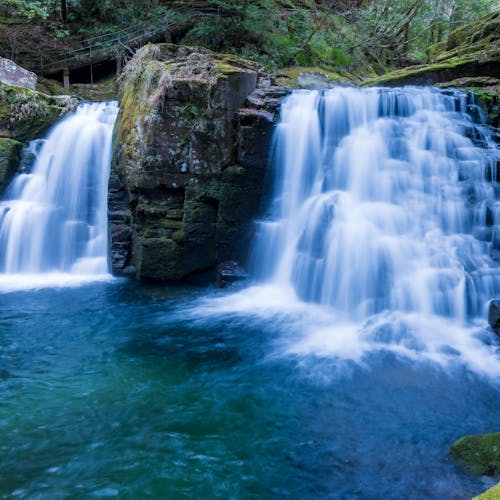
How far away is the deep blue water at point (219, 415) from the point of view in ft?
11.5

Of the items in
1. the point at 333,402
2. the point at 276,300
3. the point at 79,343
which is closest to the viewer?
the point at 333,402

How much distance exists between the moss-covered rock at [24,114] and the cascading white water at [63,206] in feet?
1.05

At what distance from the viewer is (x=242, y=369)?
5504mm

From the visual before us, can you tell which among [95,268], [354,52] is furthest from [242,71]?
[354,52]

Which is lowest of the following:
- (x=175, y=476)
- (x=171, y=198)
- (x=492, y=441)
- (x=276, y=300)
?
(x=175, y=476)

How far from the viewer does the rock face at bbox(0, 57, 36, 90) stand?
12241 mm

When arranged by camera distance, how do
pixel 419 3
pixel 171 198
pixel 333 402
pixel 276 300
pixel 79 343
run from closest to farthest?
pixel 333 402
pixel 79 343
pixel 276 300
pixel 171 198
pixel 419 3

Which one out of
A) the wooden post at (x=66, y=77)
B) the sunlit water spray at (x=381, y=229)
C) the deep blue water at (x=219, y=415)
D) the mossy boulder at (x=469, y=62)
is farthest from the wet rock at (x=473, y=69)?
the wooden post at (x=66, y=77)

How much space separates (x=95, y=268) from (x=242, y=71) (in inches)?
200

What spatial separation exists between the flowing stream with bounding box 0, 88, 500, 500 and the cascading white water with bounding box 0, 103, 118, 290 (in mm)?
46

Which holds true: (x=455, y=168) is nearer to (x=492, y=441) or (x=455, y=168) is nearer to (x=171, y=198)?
(x=171, y=198)

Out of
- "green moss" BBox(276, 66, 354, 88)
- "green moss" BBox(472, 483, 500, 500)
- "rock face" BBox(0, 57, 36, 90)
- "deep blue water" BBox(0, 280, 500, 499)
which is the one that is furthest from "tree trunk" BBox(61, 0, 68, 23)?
"green moss" BBox(472, 483, 500, 500)

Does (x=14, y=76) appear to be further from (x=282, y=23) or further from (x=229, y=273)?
(x=282, y=23)

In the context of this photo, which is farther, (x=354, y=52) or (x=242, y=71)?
(x=354, y=52)
